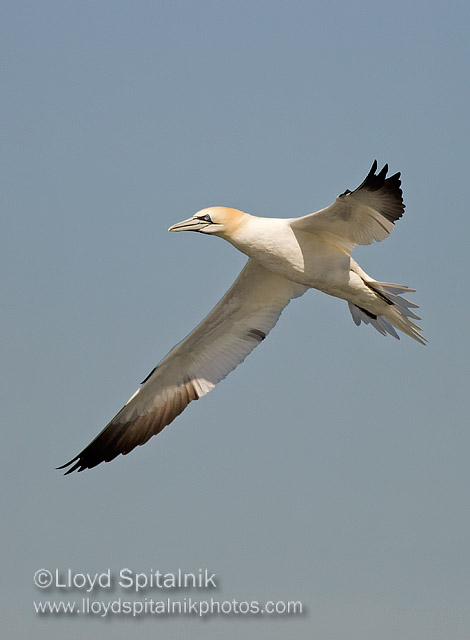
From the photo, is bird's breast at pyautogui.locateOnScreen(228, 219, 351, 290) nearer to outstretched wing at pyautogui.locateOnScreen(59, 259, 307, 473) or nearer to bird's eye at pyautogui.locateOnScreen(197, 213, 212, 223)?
bird's eye at pyautogui.locateOnScreen(197, 213, 212, 223)

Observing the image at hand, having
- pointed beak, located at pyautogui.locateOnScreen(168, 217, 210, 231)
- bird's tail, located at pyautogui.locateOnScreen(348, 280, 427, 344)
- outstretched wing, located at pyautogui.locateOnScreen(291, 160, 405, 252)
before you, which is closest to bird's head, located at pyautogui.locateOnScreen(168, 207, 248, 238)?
pointed beak, located at pyautogui.locateOnScreen(168, 217, 210, 231)

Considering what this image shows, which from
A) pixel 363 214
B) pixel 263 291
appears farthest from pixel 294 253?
pixel 263 291

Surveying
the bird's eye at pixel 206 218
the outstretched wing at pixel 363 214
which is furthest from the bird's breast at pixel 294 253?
the bird's eye at pixel 206 218

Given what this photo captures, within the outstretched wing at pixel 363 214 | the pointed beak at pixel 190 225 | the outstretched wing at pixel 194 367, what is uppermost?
the outstretched wing at pixel 363 214

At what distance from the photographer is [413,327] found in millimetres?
13008

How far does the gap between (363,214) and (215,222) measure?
5.50 feet

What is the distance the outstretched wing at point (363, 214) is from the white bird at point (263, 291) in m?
0.01

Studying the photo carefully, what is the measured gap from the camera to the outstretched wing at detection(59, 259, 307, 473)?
46.0ft

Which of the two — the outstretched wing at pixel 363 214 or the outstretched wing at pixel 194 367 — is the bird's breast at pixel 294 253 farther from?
the outstretched wing at pixel 194 367

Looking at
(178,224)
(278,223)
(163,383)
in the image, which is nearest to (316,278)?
(278,223)

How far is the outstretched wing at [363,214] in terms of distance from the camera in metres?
11.5

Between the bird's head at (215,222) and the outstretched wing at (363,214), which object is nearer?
the outstretched wing at (363,214)

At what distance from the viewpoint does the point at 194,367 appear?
1422 cm

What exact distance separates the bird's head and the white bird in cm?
1
